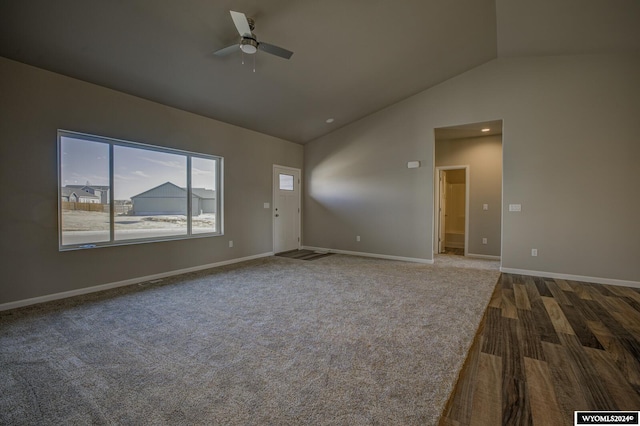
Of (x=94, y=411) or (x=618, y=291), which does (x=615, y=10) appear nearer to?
(x=618, y=291)

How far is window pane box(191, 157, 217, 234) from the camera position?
5.26 m

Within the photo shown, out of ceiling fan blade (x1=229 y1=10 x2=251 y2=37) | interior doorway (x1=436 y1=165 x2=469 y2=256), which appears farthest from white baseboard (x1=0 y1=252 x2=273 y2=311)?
interior doorway (x1=436 y1=165 x2=469 y2=256)

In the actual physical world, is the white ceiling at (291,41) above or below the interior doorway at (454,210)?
above

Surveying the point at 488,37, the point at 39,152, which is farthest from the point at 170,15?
the point at 488,37

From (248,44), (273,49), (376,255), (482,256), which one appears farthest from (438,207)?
(248,44)

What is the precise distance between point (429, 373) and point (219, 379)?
146cm

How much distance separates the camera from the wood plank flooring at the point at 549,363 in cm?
170

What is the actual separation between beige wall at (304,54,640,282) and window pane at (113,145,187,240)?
4.03 metres

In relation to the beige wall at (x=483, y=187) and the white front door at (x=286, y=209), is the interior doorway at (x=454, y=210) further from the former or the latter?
the white front door at (x=286, y=209)

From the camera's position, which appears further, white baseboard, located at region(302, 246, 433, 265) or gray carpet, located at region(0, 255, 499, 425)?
white baseboard, located at region(302, 246, 433, 265)

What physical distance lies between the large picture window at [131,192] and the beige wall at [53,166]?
0.46ft

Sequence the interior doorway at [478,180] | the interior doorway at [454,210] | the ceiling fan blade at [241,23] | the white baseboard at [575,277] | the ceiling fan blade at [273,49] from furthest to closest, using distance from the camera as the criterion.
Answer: the interior doorway at [454,210] → the interior doorway at [478,180] → the white baseboard at [575,277] → the ceiling fan blade at [273,49] → the ceiling fan blade at [241,23]

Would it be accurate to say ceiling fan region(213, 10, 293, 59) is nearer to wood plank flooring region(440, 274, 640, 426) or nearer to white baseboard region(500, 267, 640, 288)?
wood plank flooring region(440, 274, 640, 426)

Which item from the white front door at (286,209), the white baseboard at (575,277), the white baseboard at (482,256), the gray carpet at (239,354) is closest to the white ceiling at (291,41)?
the white front door at (286,209)
